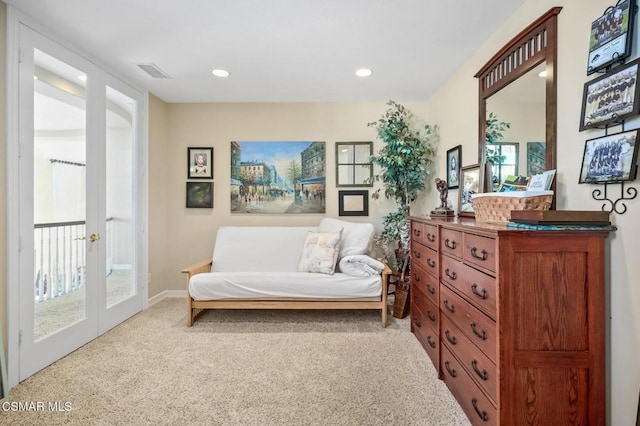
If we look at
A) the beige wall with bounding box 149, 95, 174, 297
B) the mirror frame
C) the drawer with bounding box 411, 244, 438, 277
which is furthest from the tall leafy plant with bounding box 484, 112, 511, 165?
the beige wall with bounding box 149, 95, 174, 297

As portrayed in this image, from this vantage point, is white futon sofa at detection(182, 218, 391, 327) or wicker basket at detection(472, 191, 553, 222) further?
white futon sofa at detection(182, 218, 391, 327)

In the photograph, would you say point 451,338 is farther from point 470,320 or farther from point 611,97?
point 611,97

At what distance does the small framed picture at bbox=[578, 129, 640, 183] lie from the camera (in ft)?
3.97

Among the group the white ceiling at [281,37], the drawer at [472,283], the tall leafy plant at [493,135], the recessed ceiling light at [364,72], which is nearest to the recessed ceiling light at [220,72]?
the white ceiling at [281,37]

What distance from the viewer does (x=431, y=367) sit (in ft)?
7.47

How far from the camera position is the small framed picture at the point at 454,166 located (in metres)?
2.87

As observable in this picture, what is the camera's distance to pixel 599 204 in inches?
54.9

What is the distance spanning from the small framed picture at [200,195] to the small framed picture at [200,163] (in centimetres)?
10

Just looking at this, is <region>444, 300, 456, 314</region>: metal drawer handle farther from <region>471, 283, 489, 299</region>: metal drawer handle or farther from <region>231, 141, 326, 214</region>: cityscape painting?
Answer: <region>231, 141, 326, 214</region>: cityscape painting

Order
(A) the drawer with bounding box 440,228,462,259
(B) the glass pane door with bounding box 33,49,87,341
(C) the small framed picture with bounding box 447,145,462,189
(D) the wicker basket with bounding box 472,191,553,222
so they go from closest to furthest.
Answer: (D) the wicker basket with bounding box 472,191,553,222, (A) the drawer with bounding box 440,228,462,259, (B) the glass pane door with bounding box 33,49,87,341, (C) the small framed picture with bounding box 447,145,462,189

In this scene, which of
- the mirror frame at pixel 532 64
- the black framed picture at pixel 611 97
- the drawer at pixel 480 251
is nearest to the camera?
the black framed picture at pixel 611 97

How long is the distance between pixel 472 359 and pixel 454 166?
1915 millimetres

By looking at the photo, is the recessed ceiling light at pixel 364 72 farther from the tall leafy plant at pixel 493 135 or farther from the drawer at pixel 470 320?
the drawer at pixel 470 320

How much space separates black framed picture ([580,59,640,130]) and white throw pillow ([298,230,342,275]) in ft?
7.39
